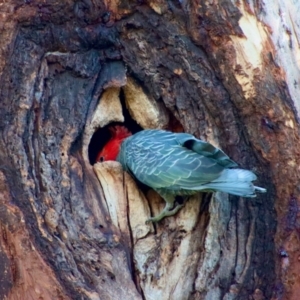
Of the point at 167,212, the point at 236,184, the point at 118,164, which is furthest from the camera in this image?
the point at 118,164

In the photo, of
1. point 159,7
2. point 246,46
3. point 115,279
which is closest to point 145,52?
point 159,7

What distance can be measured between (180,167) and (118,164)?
38 cm

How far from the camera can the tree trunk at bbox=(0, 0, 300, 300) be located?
8.36 ft

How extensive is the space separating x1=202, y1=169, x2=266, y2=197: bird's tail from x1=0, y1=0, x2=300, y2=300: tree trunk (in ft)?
0.53

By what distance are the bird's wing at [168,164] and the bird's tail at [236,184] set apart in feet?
0.11

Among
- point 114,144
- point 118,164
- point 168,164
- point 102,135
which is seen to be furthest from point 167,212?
point 102,135

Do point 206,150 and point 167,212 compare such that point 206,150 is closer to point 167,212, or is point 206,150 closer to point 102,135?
point 167,212

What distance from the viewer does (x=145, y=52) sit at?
301cm

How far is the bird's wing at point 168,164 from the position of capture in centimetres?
273

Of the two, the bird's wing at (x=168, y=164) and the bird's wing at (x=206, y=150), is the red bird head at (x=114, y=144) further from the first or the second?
the bird's wing at (x=206, y=150)

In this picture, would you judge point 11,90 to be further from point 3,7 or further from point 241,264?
point 241,264

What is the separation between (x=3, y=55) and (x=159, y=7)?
2.51ft

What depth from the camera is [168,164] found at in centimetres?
281

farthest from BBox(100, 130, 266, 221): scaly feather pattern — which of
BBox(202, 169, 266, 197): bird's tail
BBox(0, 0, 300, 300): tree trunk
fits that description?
BBox(0, 0, 300, 300): tree trunk
